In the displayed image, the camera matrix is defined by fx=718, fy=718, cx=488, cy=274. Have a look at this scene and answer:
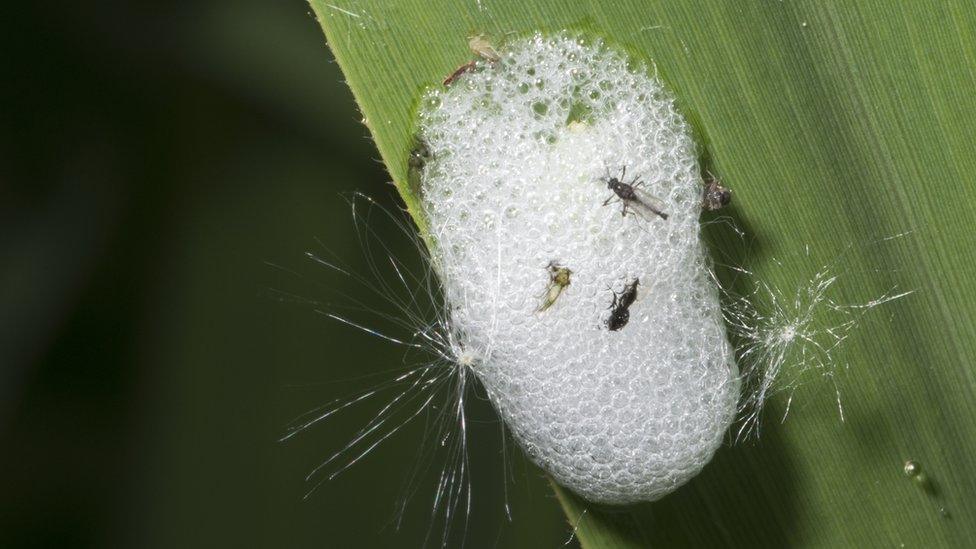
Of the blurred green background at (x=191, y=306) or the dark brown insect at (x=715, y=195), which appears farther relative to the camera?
the blurred green background at (x=191, y=306)

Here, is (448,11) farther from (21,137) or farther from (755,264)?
(21,137)

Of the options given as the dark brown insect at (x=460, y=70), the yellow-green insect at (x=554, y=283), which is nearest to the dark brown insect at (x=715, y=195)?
the yellow-green insect at (x=554, y=283)

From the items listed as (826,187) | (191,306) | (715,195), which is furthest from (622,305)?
(191,306)

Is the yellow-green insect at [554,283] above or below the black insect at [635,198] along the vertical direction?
below

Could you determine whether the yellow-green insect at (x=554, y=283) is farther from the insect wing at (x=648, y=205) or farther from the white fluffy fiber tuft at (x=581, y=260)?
the insect wing at (x=648, y=205)

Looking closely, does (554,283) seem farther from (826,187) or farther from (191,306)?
(191,306)

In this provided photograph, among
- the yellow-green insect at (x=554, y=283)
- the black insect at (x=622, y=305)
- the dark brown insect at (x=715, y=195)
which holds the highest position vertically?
the dark brown insect at (x=715, y=195)

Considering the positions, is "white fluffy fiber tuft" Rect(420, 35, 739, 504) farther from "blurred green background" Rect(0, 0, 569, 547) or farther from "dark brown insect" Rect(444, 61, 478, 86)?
"blurred green background" Rect(0, 0, 569, 547)
